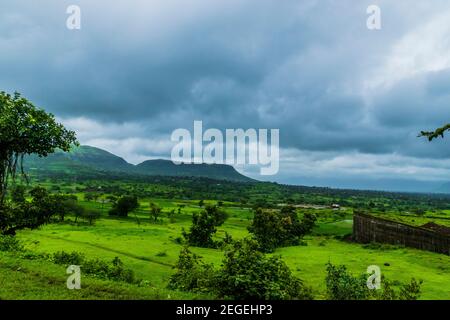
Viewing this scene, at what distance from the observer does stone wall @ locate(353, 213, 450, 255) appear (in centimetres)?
6610

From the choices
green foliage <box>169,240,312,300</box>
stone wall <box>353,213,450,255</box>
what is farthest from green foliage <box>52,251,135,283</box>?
stone wall <box>353,213,450,255</box>

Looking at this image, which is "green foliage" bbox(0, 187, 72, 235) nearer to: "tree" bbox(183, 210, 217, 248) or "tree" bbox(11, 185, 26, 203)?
"tree" bbox(11, 185, 26, 203)

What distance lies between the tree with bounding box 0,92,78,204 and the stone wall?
63.9m

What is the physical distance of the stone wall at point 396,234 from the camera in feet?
217

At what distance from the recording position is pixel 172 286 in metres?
19.2

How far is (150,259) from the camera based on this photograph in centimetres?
5500

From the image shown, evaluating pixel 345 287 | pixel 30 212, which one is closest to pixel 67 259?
pixel 30 212

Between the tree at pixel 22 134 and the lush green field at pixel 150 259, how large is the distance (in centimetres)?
583

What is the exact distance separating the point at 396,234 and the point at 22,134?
72.2 meters

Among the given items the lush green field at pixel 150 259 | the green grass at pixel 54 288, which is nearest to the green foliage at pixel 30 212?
the lush green field at pixel 150 259

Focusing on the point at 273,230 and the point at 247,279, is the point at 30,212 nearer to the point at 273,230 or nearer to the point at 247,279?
the point at 247,279
